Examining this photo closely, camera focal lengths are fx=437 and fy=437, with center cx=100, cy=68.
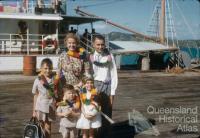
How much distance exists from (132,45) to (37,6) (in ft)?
26.9

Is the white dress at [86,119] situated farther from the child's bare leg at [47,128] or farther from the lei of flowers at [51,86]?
the child's bare leg at [47,128]

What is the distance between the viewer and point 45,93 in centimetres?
675

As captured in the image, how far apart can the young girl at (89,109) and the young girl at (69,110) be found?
0.09 meters

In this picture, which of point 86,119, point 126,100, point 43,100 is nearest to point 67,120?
point 86,119

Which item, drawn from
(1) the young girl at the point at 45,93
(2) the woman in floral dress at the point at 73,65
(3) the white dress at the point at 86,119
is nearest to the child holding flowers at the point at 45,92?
(1) the young girl at the point at 45,93

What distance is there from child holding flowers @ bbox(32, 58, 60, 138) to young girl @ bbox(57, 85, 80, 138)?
→ 0.95ft

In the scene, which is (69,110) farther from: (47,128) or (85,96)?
(47,128)

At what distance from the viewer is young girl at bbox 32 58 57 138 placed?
6.68 m

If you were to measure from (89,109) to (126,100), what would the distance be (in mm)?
6991

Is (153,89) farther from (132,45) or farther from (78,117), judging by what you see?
(132,45)

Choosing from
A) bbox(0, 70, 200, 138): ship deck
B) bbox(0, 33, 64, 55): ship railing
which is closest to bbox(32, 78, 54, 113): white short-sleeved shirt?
bbox(0, 70, 200, 138): ship deck

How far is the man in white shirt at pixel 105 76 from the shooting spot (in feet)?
23.0

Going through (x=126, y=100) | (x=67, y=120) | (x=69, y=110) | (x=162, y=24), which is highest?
(x=162, y=24)

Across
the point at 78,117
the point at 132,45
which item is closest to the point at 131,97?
the point at 78,117
